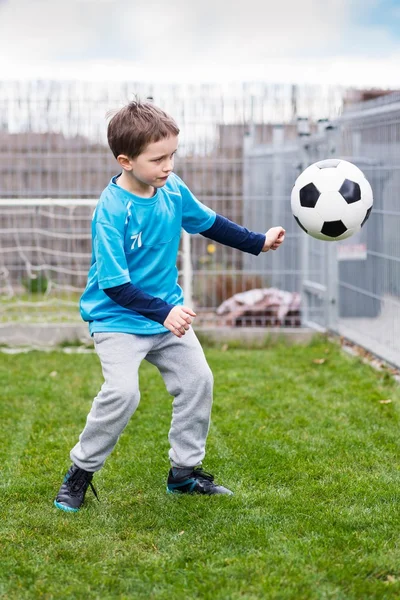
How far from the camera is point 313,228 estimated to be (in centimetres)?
415

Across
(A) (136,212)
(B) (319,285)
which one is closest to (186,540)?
(A) (136,212)

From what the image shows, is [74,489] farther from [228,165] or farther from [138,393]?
[228,165]

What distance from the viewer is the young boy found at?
3578 millimetres

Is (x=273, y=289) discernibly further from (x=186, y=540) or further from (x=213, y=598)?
(x=213, y=598)

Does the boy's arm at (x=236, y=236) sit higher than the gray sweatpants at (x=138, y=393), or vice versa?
the boy's arm at (x=236, y=236)

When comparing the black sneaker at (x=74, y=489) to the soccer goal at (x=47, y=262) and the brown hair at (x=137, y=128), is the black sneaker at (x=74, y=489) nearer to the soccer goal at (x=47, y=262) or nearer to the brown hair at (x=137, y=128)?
the brown hair at (x=137, y=128)

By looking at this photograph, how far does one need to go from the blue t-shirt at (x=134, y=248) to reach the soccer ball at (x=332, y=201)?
0.51 m

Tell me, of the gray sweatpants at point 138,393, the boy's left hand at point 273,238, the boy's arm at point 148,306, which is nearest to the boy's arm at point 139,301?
the boy's arm at point 148,306

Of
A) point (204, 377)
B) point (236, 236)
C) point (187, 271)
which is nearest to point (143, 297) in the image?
point (204, 377)

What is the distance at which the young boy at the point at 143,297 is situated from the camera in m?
3.58

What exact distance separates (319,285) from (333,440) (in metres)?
3.74

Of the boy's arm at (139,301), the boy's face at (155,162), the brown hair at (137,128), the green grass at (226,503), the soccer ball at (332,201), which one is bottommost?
the green grass at (226,503)

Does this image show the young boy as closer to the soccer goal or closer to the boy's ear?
the boy's ear

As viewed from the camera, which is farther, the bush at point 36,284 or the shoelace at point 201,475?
the bush at point 36,284
